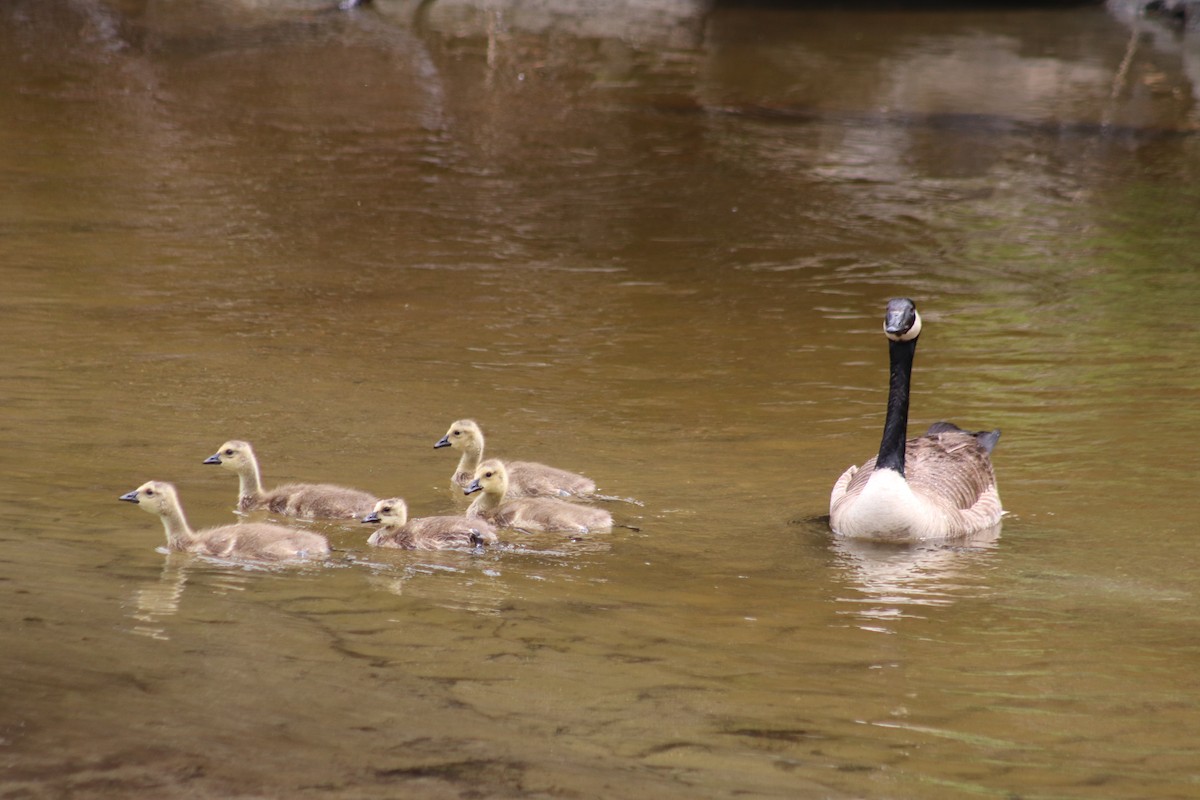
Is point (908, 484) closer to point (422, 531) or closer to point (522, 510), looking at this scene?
point (522, 510)

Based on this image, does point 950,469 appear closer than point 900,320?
No

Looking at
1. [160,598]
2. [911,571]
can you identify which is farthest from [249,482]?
[911,571]

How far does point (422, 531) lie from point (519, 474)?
50.5 inches

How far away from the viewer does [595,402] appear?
1057 centimetres

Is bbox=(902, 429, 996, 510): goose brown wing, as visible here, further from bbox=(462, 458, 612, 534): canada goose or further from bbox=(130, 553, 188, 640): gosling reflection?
bbox=(130, 553, 188, 640): gosling reflection

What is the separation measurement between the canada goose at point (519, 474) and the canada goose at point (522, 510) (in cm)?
14

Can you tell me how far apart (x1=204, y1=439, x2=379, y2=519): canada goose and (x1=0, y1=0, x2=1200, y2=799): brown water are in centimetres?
21

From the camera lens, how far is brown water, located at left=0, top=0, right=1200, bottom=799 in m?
5.11

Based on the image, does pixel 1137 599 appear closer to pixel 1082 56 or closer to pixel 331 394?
pixel 331 394

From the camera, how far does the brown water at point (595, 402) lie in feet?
16.8

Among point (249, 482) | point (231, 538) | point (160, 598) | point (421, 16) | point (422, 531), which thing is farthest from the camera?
point (421, 16)

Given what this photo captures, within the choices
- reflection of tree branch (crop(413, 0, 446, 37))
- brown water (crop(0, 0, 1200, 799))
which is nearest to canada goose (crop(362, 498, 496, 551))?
brown water (crop(0, 0, 1200, 799))

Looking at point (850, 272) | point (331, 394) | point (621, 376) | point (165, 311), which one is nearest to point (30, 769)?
point (331, 394)

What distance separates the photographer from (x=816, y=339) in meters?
12.6
